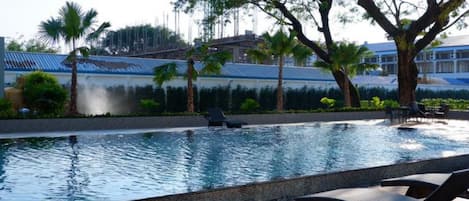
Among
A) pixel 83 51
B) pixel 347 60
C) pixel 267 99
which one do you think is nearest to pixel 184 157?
pixel 83 51

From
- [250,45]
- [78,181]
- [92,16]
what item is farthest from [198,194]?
[250,45]

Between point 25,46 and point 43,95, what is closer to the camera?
point 43,95

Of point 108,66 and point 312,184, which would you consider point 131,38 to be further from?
point 312,184

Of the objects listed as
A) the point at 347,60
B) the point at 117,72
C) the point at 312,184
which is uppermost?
the point at 347,60

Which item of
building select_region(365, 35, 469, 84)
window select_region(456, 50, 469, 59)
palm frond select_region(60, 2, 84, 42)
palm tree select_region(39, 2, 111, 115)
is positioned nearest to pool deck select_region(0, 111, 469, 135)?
palm tree select_region(39, 2, 111, 115)

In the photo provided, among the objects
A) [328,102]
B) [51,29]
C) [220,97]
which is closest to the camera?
[51,29]

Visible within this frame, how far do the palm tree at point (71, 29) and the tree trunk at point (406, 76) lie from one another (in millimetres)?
15314

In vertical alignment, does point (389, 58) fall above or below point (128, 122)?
above

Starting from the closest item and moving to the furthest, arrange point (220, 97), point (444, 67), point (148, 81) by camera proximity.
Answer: point (148, 81) < point (220, 97) < point (444, 67)

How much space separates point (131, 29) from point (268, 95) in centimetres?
4844

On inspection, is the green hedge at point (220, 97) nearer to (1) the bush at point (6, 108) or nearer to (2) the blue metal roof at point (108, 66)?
(2) the blue metal roof at point (108, 66)

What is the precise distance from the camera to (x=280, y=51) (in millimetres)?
24078

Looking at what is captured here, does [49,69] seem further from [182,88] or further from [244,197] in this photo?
[244,197]

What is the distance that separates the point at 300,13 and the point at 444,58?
5524 centimetres
